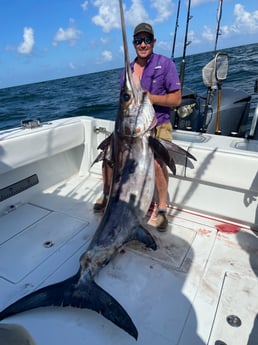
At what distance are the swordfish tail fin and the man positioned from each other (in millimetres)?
1044

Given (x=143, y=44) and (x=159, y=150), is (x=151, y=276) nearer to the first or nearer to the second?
(x=159, y=150)

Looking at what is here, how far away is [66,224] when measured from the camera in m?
2.91

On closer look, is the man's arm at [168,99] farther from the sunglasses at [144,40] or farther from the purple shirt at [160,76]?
the sunglasses at [144,40]

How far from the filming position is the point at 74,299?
187 centimetres

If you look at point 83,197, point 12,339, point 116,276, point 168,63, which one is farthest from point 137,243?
point 168,63

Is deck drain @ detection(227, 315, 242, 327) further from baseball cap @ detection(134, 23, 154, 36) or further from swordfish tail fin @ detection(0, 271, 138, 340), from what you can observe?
baseball cap @ detection(134, 23, 154, 36)

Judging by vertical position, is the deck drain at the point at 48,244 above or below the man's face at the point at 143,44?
below

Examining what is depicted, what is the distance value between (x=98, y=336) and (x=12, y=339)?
664mm

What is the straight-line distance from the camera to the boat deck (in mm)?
1757

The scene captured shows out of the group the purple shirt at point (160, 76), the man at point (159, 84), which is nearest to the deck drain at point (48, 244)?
the man at point (159, 84)

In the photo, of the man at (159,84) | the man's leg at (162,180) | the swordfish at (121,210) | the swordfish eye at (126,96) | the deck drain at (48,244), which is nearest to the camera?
the swordfish at (121,210)

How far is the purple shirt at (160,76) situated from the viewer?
106 inches

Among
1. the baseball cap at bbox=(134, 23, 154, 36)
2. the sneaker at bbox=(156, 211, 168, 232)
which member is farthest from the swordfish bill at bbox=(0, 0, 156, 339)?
the baseball cap at bbox=(134, 23, 154, 36)

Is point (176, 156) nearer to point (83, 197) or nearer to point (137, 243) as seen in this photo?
point (137, 243)
